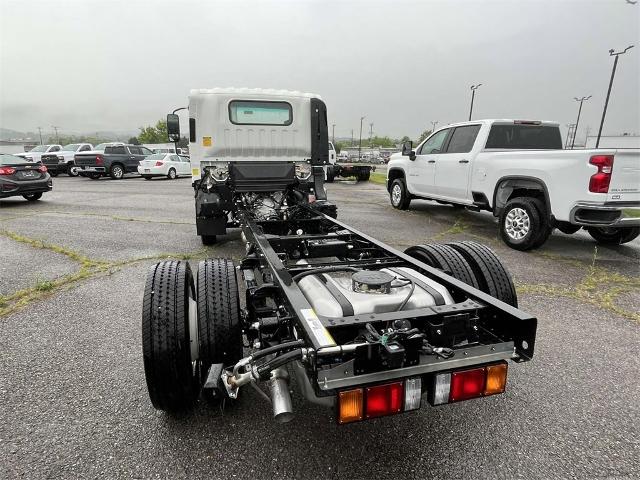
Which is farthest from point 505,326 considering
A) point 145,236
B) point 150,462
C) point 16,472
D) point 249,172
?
point 145,236

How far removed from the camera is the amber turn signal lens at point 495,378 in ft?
6.15

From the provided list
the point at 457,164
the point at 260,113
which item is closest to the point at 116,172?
the point at 260,113

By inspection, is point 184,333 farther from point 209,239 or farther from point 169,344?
point 209,239

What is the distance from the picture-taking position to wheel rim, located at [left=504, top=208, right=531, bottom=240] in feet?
20.2

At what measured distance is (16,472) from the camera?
1997 millimetres

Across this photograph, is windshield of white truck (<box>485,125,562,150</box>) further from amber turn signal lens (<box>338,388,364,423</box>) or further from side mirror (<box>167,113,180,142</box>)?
amber turn signal lens (<box>338,388,364,423</box>)

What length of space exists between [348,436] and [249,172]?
4575 mm

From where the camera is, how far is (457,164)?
7730 millimetres

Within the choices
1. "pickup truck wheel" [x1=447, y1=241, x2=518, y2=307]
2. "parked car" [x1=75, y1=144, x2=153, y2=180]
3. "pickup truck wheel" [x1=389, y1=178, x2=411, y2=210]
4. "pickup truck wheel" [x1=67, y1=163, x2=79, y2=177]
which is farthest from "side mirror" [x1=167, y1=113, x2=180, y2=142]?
"pickup truck wheel" [x1=67, y1=163, x2=79, y2=177]

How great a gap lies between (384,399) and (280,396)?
0.44m

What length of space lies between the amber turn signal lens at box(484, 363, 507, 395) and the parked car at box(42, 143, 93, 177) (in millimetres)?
23400

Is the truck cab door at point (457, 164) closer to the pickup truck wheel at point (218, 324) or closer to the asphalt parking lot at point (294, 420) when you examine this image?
the asphalt parking lot at point (294, 420)

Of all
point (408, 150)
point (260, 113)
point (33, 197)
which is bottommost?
point (33, 197)

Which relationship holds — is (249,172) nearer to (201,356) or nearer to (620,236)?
(201,356)
